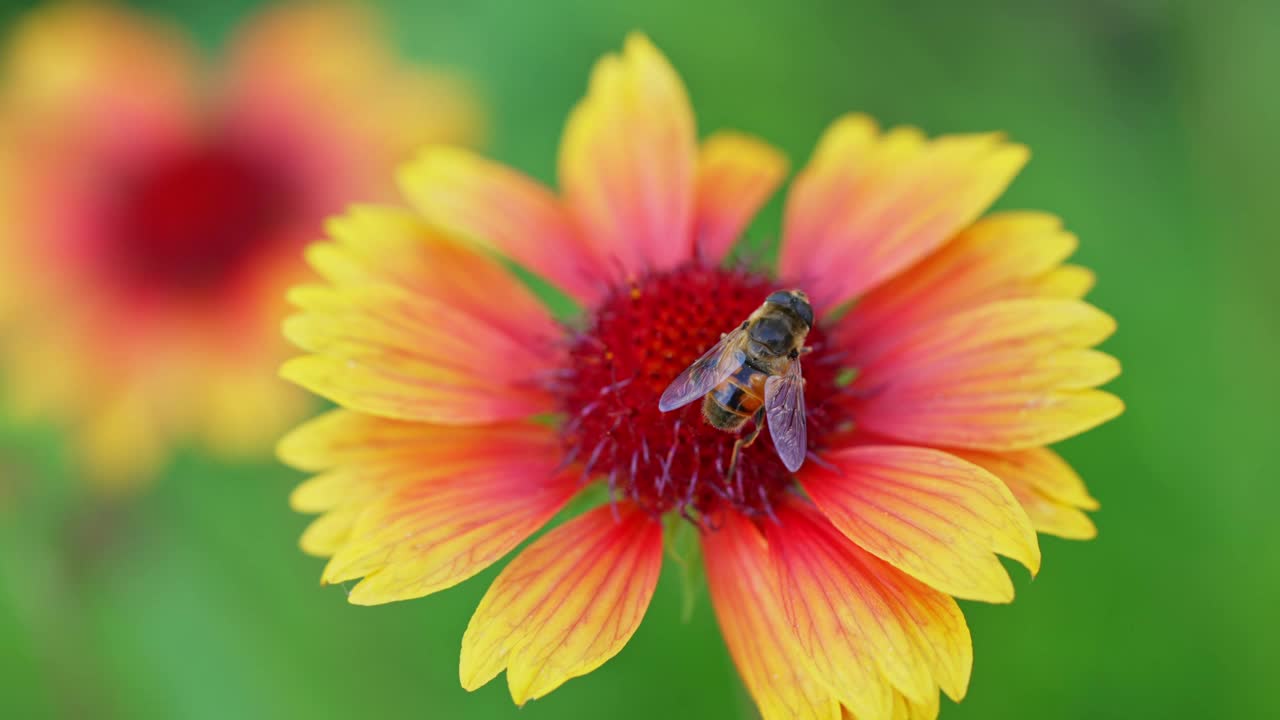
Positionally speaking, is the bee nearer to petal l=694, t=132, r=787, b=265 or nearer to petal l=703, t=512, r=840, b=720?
petal l=703, t=512, r=840, b=720

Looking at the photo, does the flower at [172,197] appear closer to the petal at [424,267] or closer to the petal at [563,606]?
the petal at [424,267]

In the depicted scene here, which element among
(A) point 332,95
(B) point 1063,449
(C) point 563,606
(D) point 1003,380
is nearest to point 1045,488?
(D) point 1003,380

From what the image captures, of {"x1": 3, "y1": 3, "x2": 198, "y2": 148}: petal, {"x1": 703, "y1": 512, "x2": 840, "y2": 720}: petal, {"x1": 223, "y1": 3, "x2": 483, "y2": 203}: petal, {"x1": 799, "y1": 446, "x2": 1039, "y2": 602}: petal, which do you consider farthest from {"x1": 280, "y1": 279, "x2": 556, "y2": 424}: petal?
{"x1": 3, "y1": 3, "x2": 198, "y2": 148}: petal

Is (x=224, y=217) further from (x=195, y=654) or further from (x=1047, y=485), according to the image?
(x=1047, y=485)

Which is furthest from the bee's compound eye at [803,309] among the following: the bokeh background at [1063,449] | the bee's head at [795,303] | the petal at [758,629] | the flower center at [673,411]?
the bokeh background at [1063,449]

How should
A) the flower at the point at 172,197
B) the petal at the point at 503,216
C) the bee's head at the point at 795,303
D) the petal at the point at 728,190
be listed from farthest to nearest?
the flower at the point at 172,197
the petal at the point at 728,190
the petal at the point at 503,216
the bee's head at the point at 795,303
